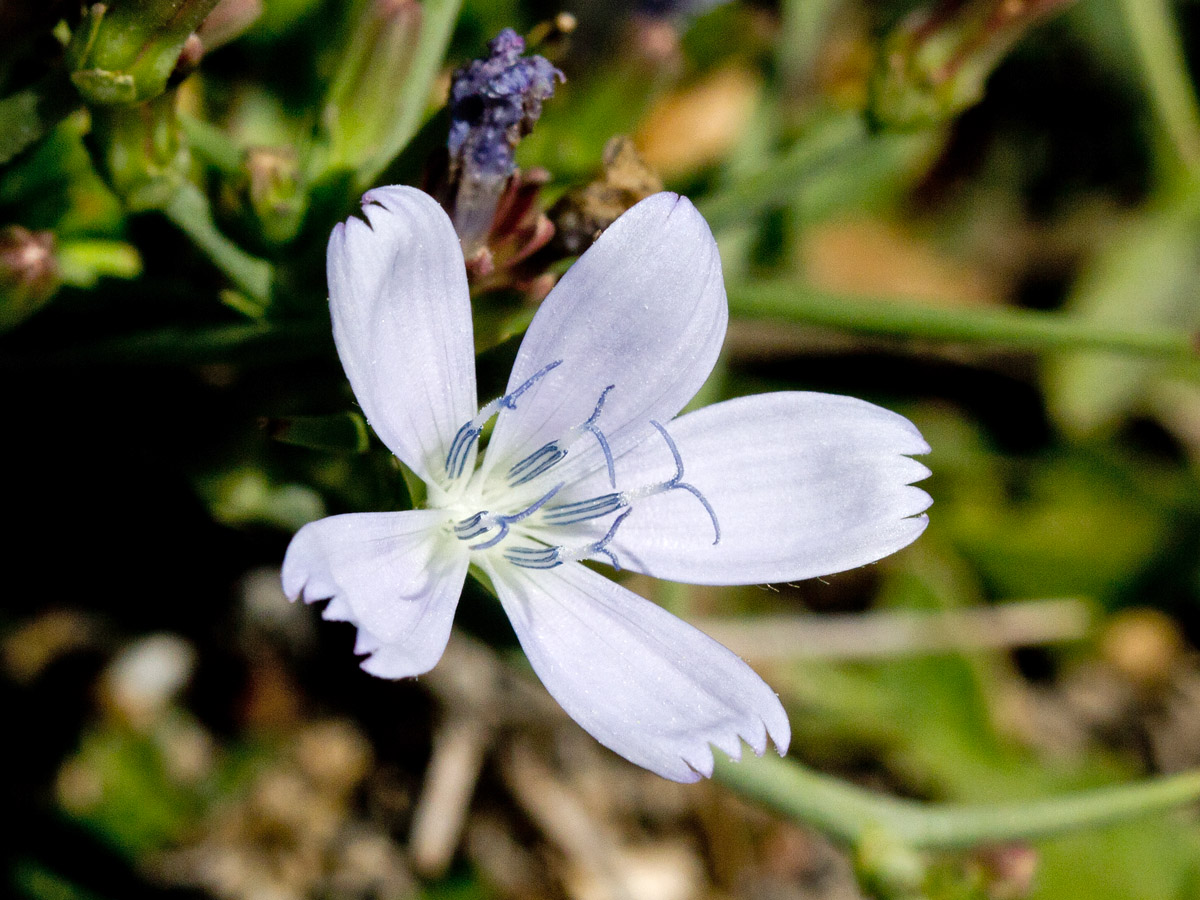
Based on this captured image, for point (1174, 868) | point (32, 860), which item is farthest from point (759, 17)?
point (32, 860)

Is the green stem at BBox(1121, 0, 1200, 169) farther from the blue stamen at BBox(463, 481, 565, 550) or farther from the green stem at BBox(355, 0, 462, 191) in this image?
the blue stamen at BBox(463, 481, 565, 550)

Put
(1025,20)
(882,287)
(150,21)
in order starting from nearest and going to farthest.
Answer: (150,21) → (1025,20) → (882,287)

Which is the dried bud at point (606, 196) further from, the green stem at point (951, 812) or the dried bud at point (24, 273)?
the green stem at point (951, 812)

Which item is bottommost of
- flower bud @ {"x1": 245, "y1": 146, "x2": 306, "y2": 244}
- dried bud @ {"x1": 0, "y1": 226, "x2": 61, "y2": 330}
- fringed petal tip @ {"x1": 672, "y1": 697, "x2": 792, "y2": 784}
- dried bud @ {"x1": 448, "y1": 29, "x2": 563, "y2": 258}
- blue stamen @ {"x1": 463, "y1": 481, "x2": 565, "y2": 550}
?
fringed petal tip @ {"x1": 672, "y1": 697, "x2": 792, "y2": 784}

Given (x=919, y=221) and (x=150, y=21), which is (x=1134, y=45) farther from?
(x=150, y=21)

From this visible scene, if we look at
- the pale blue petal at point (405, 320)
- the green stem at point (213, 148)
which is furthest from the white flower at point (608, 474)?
the green stem at point (213, 148)

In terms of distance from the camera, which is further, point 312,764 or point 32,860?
point 312,764

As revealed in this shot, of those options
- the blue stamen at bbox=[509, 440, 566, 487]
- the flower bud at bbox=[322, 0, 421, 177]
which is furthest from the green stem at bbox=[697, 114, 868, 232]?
the blue stamen at bbox=[509, 440, 566, 487]
